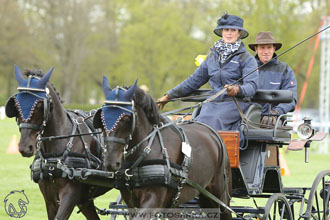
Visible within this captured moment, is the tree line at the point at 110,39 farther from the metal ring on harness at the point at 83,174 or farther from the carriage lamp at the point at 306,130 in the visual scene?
the metal ring on harness at the point at 83,174

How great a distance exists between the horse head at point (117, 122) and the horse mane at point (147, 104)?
15 cm

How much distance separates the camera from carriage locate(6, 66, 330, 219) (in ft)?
16.6

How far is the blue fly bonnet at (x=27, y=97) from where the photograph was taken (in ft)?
17.7

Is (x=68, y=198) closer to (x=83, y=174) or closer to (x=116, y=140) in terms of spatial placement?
(x=83, y=174)

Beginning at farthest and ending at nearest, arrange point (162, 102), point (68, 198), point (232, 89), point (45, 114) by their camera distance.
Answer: point (162, 102) → point (232, 89) → point (68, 198) → point (45, 114)

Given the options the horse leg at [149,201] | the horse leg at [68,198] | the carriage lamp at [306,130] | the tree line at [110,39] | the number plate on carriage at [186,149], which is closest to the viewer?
the horse leg at [149,201]

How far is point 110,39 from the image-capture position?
43.0m

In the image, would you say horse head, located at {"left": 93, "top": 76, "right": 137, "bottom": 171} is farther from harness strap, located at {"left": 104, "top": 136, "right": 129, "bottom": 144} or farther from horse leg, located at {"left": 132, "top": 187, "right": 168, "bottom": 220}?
horse leg, located at {"left": 132, "top": 187, "right": 168, "bottom": 220}

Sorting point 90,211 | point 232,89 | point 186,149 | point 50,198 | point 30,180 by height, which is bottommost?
point 30,180

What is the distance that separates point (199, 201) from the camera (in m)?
6.17

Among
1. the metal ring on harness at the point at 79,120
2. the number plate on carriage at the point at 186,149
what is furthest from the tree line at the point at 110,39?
the number plate on carriage at the point at 186,149

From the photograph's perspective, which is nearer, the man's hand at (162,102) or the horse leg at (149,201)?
the horse leg at (149,201)

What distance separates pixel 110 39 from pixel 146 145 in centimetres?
3841

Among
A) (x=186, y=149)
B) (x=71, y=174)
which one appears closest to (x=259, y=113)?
(x=186, y=149)
